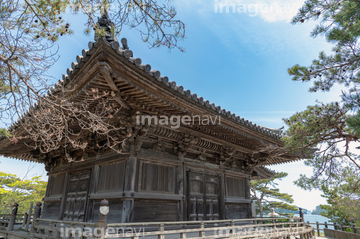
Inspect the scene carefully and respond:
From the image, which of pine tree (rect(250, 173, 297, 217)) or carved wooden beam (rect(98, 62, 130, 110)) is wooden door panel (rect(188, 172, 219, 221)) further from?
pine tree (rect(250, 173, 297, 217))

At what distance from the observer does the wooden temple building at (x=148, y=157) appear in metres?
5.16

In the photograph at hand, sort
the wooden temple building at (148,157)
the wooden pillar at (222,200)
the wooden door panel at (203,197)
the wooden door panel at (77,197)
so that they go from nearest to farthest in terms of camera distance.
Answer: the wooden temple building at (148,157) → the wooden door panel at (77,197) → the wooden door panel at (203,197) → the wooden pillar at (222,200)

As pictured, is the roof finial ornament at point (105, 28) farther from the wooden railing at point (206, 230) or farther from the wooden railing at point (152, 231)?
the wooden railing at point (206, 230)

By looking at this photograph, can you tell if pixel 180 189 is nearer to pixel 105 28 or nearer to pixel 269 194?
pixel 105 28

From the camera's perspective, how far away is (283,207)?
29.8 metres

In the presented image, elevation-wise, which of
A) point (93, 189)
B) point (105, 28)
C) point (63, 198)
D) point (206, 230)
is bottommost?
point (206, 230)

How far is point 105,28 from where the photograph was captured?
4.79 meters

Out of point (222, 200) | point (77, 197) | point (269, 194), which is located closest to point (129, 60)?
point (77, 197)

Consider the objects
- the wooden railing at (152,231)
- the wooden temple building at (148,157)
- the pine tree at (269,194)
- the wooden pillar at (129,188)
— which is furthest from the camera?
the pine tree at (269,194)

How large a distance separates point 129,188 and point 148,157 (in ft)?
3.66

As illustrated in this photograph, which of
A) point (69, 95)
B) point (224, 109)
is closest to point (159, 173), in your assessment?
point (224, 109)

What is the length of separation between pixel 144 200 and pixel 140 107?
2806mm

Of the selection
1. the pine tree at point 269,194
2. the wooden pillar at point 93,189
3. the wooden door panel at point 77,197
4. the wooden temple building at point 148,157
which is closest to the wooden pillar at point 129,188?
the wooden temple building at point 148,157

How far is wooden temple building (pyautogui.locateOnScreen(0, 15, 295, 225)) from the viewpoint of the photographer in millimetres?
5164
